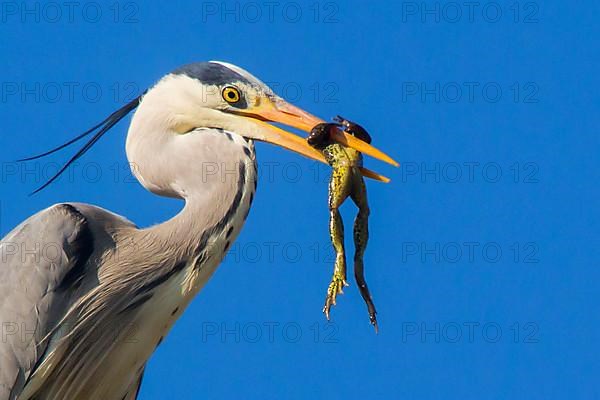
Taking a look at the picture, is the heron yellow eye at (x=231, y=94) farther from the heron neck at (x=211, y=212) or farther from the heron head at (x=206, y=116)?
the heron neck at (x=211, y=212)

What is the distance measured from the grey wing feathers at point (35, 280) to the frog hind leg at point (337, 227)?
0.89m

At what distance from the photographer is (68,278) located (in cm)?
564

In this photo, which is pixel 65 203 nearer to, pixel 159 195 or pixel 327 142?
pixel 159 195

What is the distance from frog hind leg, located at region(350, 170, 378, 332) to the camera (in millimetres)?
5627

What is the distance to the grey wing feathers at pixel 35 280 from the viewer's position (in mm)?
5520

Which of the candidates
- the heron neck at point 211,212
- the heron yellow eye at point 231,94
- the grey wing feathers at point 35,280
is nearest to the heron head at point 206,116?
the heron yellow eye at point 231,94

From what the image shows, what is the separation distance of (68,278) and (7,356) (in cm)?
36

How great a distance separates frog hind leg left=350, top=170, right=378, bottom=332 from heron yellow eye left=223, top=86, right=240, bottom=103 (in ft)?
1.95

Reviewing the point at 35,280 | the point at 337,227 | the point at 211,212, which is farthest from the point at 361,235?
the point at 35,280

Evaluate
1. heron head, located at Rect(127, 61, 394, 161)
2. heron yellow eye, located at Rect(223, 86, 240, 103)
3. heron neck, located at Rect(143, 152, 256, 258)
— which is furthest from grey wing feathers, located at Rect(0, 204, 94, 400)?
heron yellow eye, located at Rect(223, 86, 240, 103)

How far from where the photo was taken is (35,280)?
5.61m

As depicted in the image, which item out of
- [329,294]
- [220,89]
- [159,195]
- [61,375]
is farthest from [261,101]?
[61,375]

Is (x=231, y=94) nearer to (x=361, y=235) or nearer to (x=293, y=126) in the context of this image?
(x=293, y=126)

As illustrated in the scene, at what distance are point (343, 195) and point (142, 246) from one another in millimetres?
768
